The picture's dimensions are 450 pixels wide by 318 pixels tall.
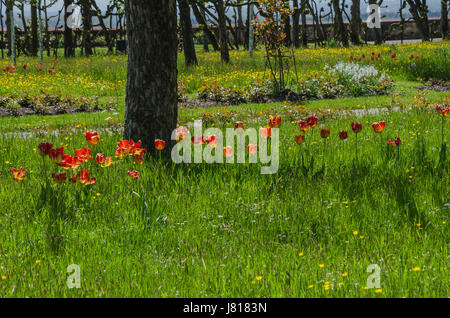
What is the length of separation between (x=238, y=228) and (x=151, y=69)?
262 cm

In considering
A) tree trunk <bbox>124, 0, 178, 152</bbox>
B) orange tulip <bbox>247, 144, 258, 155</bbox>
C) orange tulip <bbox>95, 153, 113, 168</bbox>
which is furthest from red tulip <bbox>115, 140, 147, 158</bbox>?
tree trunk <bbox>124, 0, 178, 152</bbox>

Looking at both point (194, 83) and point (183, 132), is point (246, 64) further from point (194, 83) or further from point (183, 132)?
point (183, 132)

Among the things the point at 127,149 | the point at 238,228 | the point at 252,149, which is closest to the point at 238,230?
the point at 238,228

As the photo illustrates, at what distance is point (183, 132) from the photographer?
464cm

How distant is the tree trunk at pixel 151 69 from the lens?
18.4 ft

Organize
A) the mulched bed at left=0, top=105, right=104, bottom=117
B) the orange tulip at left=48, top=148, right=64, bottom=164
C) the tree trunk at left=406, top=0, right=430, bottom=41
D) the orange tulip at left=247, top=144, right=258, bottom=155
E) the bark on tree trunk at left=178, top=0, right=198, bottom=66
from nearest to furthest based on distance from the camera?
the orange tulip at left=48, top=148, right=64, bottom=164, the orange tulip at left=247, top=144, right=258, bottom=155, the mulched bed at left=0, top=105, right=104, bottom=117, the bark on tree trunk at left=178, top=0, right=198, bottom=66, the tree trunk at left=406, top=0, right=430, bottom=41

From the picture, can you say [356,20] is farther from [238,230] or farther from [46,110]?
[238,230]

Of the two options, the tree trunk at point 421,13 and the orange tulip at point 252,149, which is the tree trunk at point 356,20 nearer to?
the tree trunk at point 421,13

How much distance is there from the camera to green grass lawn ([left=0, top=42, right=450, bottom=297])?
111 inches

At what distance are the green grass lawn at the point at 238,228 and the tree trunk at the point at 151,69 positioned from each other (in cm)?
51

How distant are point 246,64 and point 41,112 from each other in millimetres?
8173

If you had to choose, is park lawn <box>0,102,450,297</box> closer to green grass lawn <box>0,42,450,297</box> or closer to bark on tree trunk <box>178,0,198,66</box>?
green grass lawn <box>0,42,450,297</box>

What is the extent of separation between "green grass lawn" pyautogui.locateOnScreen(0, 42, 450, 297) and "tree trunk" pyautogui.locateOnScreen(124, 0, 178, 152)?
507mm
